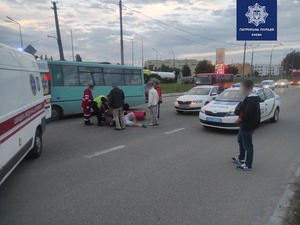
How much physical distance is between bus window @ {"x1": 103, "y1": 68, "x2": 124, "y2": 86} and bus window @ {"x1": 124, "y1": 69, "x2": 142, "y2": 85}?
49 centimetres

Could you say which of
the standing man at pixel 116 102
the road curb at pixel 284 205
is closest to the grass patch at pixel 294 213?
the road curb at pixel 284 205

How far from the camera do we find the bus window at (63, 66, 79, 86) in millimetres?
13688

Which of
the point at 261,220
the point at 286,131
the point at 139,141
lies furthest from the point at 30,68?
the point at 286,131

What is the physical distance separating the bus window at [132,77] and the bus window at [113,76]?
0.49 m

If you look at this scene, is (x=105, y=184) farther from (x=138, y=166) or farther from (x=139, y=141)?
(x=139, y=141)

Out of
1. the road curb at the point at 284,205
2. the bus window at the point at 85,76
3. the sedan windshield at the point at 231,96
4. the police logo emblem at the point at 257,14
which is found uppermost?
the police logo emblem at the point at 257,14

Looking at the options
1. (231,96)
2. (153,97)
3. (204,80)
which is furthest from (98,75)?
(204,80)

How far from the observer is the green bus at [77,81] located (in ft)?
43.4

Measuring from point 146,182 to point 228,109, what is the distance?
5497 millimetres

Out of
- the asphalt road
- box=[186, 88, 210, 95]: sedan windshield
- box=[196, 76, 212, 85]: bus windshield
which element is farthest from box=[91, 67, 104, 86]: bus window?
box=[196, 76, 212, 85]: bus windshield

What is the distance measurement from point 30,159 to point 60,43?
803 inches

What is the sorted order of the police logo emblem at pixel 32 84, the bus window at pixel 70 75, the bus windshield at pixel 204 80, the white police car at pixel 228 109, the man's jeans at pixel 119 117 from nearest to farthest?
the police logo emblem at pixel 32 84
the white police car at pixel 228 109
the man's jeans at pixel 119 117
the bus window at pixel 70 75
the bus windshield at pixel 204 80

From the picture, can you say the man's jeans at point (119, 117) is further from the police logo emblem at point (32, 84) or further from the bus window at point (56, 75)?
the police logo emblem at point (32, 84)

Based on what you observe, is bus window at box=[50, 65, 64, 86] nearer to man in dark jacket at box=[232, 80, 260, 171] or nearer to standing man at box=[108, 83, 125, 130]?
standing man at box=[108, 83, 125, 130]
